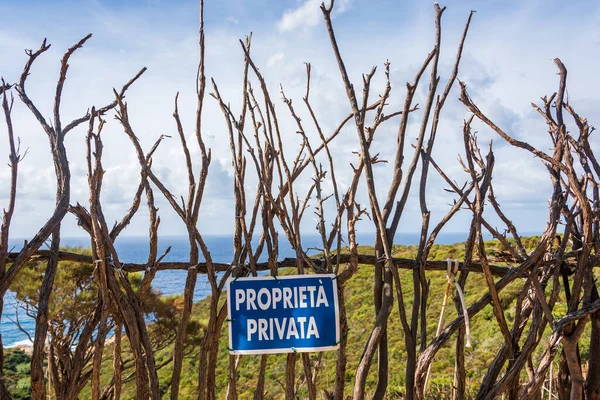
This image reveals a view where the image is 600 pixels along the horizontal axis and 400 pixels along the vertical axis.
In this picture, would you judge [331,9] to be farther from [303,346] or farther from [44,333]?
[44,333]

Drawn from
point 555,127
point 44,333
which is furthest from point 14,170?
point 555,127

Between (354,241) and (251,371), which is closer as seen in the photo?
(354,241)

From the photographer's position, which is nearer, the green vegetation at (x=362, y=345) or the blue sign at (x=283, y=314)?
the blue sign at (x=283, y=314)

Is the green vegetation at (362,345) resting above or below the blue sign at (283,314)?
below

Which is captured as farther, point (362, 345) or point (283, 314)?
point (362, 345)

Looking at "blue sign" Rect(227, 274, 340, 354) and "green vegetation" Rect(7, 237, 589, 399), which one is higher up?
"blue sign" Rect(227, 274, 340, 354)

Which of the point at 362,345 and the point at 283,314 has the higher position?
the point at 283,314

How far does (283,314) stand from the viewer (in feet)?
5.29

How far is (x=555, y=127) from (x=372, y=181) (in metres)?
0.85

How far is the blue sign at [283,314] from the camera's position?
1.59m

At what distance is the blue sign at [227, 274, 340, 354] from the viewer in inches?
62.7

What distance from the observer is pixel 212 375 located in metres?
1.67

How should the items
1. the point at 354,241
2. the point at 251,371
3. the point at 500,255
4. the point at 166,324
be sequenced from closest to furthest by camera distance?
1. the point at 354,241
2. the point at 500,255
3. the point at 166,324
4. the point at 251,371

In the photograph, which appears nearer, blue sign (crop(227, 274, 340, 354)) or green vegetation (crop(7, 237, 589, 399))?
blue sign (crop(227, 274, 340, 354))
